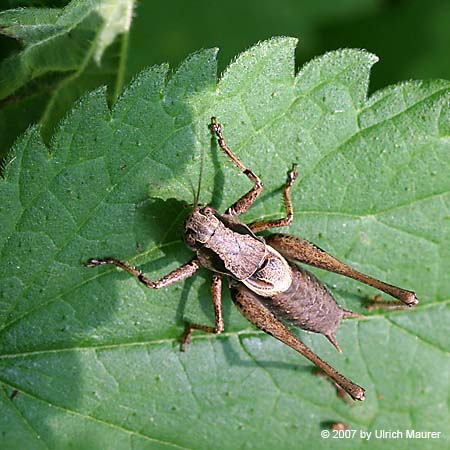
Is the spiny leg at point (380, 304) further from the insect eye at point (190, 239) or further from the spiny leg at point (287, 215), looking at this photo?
the insect eye at point (190, 239)

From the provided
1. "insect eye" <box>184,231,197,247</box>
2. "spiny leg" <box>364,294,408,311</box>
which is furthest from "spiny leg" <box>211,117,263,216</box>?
"spiny leg" <box>364,294,408,311</box>

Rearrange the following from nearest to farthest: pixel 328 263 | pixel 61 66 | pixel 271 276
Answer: pixel 61 66, pixel 328 263, pixel 271 276

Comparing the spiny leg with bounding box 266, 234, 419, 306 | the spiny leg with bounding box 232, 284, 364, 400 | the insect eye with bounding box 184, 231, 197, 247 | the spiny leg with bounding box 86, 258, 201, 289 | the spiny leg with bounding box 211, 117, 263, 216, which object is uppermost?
the spiny leg with bounding box 211, 117, 263, 216

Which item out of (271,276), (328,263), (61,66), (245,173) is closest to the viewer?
(245,173)

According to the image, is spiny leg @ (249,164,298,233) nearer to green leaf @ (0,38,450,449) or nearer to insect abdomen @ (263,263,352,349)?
green leaf @ (0,38,450,449)

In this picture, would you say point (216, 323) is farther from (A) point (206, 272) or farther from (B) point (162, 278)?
(B) point (162, 278)

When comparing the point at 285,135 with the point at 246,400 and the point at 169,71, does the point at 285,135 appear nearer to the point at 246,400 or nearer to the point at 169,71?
the point at 169,71

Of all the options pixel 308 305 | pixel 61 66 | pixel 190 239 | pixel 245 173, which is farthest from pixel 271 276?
pixel 61 66
